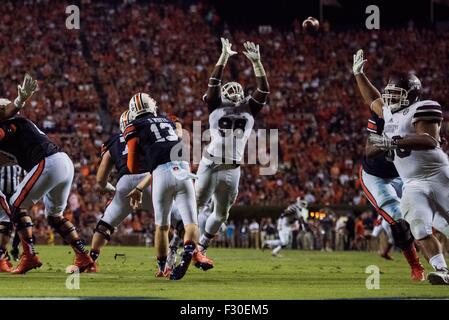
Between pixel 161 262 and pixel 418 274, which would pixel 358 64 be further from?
pixel 161 262

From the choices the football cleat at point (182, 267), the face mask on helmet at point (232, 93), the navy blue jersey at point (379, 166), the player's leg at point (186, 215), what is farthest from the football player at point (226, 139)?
the football cleat at point (182, 267)

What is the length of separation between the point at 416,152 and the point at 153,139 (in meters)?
3.24

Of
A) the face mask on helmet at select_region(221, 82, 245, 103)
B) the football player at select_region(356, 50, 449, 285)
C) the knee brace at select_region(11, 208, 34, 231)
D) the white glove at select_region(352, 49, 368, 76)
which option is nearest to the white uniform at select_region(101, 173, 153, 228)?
the knee brace at select_region(11, 208, 34, 231)

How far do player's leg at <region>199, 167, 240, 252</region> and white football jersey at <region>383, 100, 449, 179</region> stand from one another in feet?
9.26

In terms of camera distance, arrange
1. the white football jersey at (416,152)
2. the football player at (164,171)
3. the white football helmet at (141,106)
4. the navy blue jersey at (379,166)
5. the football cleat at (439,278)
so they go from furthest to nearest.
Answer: the navy blue jersey at (379,166)
the white football helmet at (141,106)
the football player at (164,171)
the football cleat at (439,278)
the white football jersey at (416,152)

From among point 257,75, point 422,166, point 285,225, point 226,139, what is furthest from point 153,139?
point 285,225

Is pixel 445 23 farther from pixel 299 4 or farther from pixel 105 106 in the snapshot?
pixel 105 106

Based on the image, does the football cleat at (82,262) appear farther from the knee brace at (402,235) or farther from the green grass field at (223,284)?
the knee brace at (402,235)

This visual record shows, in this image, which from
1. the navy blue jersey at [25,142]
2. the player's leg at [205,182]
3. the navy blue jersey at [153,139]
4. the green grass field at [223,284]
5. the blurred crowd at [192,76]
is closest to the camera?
the green grass field at [223,284]

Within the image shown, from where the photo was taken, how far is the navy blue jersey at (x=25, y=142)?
1295cm

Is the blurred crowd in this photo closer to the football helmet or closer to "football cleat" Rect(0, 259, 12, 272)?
"football cleat" Rect(0, 259, 12, 272)
